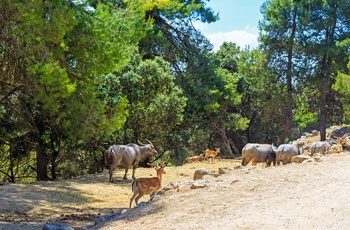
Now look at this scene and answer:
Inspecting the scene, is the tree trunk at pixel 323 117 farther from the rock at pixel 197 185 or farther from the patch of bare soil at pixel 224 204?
the rock at pixel 197 185

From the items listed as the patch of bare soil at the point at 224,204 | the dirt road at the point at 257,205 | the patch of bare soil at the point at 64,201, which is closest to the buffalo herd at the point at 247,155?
the patch of bare soil at the point at 64,201

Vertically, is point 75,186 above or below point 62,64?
below

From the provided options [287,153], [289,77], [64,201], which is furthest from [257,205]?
[289,77]

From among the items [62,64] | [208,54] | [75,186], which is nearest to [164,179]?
[75,186]

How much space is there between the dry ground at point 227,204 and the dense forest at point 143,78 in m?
2.07

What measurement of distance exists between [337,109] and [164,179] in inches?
851

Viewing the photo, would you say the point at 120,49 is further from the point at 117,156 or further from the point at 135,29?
the point at 117,156

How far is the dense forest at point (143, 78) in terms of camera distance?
35.1ft

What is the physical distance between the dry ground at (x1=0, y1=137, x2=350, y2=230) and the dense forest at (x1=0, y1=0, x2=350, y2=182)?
2067mm

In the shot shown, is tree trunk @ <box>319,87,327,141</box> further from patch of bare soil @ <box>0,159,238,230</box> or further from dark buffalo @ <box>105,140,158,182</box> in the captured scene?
dark buffalo @ <box>105,140,158,182</box>

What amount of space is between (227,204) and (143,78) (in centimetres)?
1322

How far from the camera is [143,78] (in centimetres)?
2088

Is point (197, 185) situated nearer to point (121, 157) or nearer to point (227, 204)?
point (227, 204)

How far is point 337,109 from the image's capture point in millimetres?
35188
